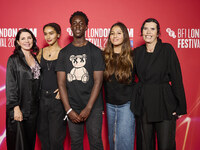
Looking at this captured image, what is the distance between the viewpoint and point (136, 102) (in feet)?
6.68

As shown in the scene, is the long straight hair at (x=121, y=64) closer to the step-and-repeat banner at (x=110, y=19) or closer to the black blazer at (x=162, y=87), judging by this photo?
the black blazer at (x=162, y=87)

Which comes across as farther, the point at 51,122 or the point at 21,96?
the point at 51,122

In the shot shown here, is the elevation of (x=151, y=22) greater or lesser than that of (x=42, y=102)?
greater

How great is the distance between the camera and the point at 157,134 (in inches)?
79.4

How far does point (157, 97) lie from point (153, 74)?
0.74 feet

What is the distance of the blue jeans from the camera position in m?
2.06

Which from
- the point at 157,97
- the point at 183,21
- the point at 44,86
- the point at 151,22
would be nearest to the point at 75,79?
the point at 44,86

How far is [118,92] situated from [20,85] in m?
0.99

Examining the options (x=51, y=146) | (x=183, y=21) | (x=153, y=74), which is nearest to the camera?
(x=153, y=74)

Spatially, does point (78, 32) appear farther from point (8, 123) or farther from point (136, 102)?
point (8, 123)

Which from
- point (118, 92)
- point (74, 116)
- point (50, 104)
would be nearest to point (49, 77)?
point (50, 104)

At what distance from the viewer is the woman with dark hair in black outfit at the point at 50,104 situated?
2.18m

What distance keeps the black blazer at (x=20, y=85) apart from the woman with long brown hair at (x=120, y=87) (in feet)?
2.54

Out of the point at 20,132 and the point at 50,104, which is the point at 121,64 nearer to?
the point at 50,104
